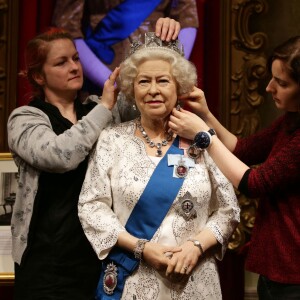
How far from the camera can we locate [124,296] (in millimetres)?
1936

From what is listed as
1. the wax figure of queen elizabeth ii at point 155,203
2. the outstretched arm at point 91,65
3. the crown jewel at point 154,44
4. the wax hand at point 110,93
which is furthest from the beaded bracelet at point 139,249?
the outstretched arm at point 91,65

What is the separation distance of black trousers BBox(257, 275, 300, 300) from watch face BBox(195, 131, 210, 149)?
0.46 metres

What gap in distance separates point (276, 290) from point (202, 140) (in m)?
0.52

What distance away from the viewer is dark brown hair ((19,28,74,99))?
2238 millimetres

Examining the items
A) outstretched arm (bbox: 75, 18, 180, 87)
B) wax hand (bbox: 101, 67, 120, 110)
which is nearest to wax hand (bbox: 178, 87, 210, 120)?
Result: wax hand (bbox: 101, 67, 120, 110)

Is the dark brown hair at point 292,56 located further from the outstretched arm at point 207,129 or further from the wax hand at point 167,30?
the wax hand at point 167,30

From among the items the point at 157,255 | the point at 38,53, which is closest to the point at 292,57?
the point at 157,255

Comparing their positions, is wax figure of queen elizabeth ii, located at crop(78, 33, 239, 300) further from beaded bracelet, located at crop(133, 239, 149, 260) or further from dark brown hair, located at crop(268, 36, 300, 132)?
dark brown hair, located at crop(268, 36, 300, 132)

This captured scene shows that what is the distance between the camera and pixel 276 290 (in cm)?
182

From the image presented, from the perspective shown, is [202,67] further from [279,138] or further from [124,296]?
[124,296]

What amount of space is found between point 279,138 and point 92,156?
63 cm

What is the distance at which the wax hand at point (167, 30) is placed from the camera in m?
2.12

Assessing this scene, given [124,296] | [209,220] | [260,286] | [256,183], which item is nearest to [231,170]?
[256,183]

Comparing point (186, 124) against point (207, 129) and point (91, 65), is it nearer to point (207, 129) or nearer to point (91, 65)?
point (207, 129)
